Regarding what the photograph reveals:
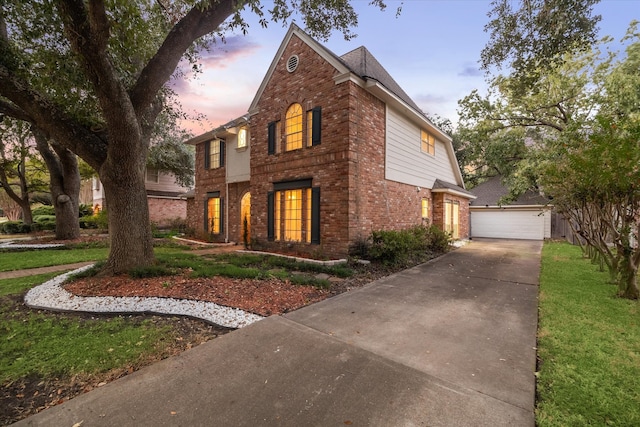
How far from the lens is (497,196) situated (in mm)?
20281

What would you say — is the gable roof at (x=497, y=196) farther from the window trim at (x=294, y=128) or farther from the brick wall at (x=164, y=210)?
the brick wall at (x=164, y=210)

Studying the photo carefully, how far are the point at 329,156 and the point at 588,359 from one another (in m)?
7.39

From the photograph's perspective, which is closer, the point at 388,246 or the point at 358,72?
the point at 388,246

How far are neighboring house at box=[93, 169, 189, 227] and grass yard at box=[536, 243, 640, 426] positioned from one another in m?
22.2

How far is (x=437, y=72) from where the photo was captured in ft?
35.9

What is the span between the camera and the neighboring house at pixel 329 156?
8.77 m

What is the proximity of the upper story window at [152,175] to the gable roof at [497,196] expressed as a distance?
25079 millimetres

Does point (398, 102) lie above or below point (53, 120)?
above

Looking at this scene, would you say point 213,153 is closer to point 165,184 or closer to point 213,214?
point 213,214

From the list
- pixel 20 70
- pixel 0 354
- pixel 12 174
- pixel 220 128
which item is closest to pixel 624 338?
pixel 0 354

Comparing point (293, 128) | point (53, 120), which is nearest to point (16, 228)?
point (53, 120)

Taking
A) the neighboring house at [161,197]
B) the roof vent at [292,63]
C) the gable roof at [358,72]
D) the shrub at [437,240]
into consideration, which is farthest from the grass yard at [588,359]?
the neighboring house at [161,197]

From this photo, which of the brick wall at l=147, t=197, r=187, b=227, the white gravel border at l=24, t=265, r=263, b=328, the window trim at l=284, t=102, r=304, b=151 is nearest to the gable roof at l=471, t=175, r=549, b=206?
the window trim at l=284, t=102, r=304, b=151

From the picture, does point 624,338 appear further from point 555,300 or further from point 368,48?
point 368,48
